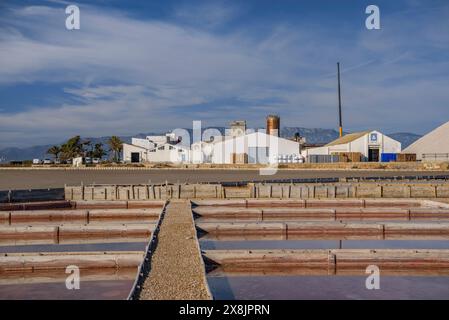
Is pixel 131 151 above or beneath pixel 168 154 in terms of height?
above

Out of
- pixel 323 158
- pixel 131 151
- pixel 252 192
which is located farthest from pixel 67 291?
pixel 131 151

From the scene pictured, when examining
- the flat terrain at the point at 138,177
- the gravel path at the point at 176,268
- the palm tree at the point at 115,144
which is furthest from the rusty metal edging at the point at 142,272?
the palm tree at the point at 115,144

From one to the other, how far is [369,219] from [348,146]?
144ft

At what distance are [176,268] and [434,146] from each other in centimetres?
6935

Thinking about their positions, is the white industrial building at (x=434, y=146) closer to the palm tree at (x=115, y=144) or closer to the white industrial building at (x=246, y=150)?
the white industrial building at (x=246, y=150)

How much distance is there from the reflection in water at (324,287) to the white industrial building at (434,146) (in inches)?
2413

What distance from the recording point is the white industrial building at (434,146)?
71312 millimetres

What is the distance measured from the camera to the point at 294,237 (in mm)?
20438

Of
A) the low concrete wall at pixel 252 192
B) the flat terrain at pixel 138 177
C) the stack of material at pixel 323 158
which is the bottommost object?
the low concrete wall at pixel 252 192

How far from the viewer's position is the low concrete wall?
→ 28.9m

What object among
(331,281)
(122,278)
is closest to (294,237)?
(331,281)

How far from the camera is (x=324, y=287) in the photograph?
1375cm

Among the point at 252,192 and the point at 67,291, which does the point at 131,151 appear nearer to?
the point at 252,192

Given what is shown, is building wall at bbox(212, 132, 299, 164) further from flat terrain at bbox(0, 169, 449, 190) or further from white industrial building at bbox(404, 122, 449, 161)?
white industrial building at bbox(404, 122, 449, 161)
